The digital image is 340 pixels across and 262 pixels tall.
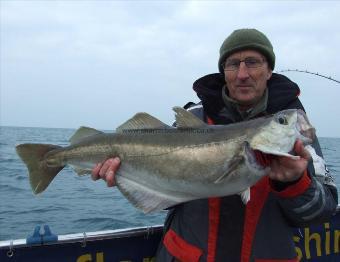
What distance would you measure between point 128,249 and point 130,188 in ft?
4.86

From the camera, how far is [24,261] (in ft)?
14.7

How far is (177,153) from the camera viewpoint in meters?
3.40

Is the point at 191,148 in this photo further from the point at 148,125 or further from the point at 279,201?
the point at 279,201

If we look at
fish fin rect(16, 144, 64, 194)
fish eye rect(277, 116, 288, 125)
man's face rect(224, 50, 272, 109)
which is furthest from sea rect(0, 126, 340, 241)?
fish eye rect(277, 116, 288, 125)

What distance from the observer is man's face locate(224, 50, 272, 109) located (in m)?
3.73

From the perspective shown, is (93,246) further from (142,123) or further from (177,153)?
(177,153)

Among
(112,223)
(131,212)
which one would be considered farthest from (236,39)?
(131,212)

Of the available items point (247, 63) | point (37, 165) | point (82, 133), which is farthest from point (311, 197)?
point (37, 165)

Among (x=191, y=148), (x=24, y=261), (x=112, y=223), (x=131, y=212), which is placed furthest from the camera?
(x=131, y=212)

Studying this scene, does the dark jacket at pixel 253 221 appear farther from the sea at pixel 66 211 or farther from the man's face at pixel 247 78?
the sea at pixel 66 211

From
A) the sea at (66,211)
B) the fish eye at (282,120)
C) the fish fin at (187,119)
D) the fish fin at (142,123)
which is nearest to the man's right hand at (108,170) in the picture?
the fish fin at (142,123)

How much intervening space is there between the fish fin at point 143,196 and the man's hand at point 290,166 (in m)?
0.84

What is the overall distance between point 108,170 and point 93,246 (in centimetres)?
147

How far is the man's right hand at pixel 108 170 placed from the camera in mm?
3693
